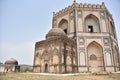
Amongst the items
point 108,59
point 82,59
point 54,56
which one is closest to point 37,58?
point 54,56

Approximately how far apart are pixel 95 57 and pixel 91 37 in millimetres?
2817

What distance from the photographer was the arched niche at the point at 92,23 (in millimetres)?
17558

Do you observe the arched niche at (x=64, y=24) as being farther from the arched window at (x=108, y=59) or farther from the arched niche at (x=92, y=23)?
the arched window at (x=108, y=59)

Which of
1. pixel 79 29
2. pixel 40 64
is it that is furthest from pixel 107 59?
pixel 40 64

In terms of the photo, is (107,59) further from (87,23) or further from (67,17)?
(67,17)

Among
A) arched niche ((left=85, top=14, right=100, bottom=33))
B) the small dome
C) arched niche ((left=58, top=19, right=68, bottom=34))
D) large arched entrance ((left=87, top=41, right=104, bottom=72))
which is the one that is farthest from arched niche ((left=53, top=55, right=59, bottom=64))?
the small dome

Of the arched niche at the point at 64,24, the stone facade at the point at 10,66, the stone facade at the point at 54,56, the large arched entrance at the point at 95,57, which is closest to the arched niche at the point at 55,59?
the stone facade at the point at 54,56

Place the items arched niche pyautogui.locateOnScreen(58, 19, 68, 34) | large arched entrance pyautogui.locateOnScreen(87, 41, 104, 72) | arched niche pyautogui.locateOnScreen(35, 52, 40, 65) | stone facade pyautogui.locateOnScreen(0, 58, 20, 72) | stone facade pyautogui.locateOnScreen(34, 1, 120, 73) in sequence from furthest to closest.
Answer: stone facade pyautogui.locateOnScreen(0, 58, 20, 72) → arched niche pyautogui.locateOnScreen(58, 19, 68, 34) → large arched entrance pyautogui.locateOnScreen(87, 41, 104, 72) → stone facade pyautogui.locateOnScreen(34, 1, 120, 73) → arched niche pyautogui.locateOnScreen(35, 52, 40, 65)

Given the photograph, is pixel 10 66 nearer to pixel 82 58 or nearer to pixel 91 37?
pixel 82 58

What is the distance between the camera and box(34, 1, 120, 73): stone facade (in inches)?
606

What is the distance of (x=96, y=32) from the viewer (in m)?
16.8

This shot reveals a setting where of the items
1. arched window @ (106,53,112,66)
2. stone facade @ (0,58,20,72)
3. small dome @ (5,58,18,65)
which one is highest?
arched window @ (106,53,112,66)

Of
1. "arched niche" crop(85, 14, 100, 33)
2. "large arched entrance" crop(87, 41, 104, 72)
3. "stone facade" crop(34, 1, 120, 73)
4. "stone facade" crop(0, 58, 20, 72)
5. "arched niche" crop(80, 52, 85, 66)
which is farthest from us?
"stone facade" crop(0, 58, 20, 72)

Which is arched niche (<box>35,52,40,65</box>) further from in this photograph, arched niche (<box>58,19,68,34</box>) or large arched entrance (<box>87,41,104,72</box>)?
large arched entrance (<box>87,41,104,72</box>)
